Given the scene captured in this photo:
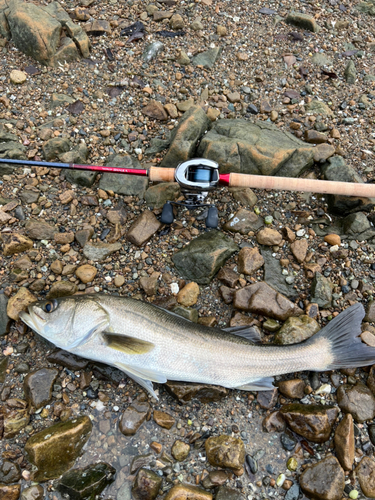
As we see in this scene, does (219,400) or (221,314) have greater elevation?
(221,314)

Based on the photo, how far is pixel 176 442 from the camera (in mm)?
3506

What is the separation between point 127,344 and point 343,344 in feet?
7.05

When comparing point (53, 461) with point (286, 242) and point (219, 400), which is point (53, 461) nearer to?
point (219, 400)

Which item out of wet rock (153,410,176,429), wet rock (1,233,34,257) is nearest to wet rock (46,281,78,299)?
wet rock (1,233,34,257)

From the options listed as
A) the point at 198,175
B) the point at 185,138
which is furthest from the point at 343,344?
the point at 185,138

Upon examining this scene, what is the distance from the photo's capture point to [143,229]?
4.23 meters

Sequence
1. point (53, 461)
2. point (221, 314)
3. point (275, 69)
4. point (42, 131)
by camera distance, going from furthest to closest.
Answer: point (275, 69) < point (42, 131) < point (221, 314) < point (53, 461)

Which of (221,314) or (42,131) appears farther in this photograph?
(42,131)

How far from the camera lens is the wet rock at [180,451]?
3451 millimetres

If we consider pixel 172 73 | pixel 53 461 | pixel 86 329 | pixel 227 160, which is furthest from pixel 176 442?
pixel 172 73

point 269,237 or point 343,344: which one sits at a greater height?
point 269,237

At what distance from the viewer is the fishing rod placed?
3854 mm

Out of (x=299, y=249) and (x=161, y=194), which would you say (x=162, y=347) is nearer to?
(x=161, y=194)

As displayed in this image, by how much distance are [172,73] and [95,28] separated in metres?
1.33
